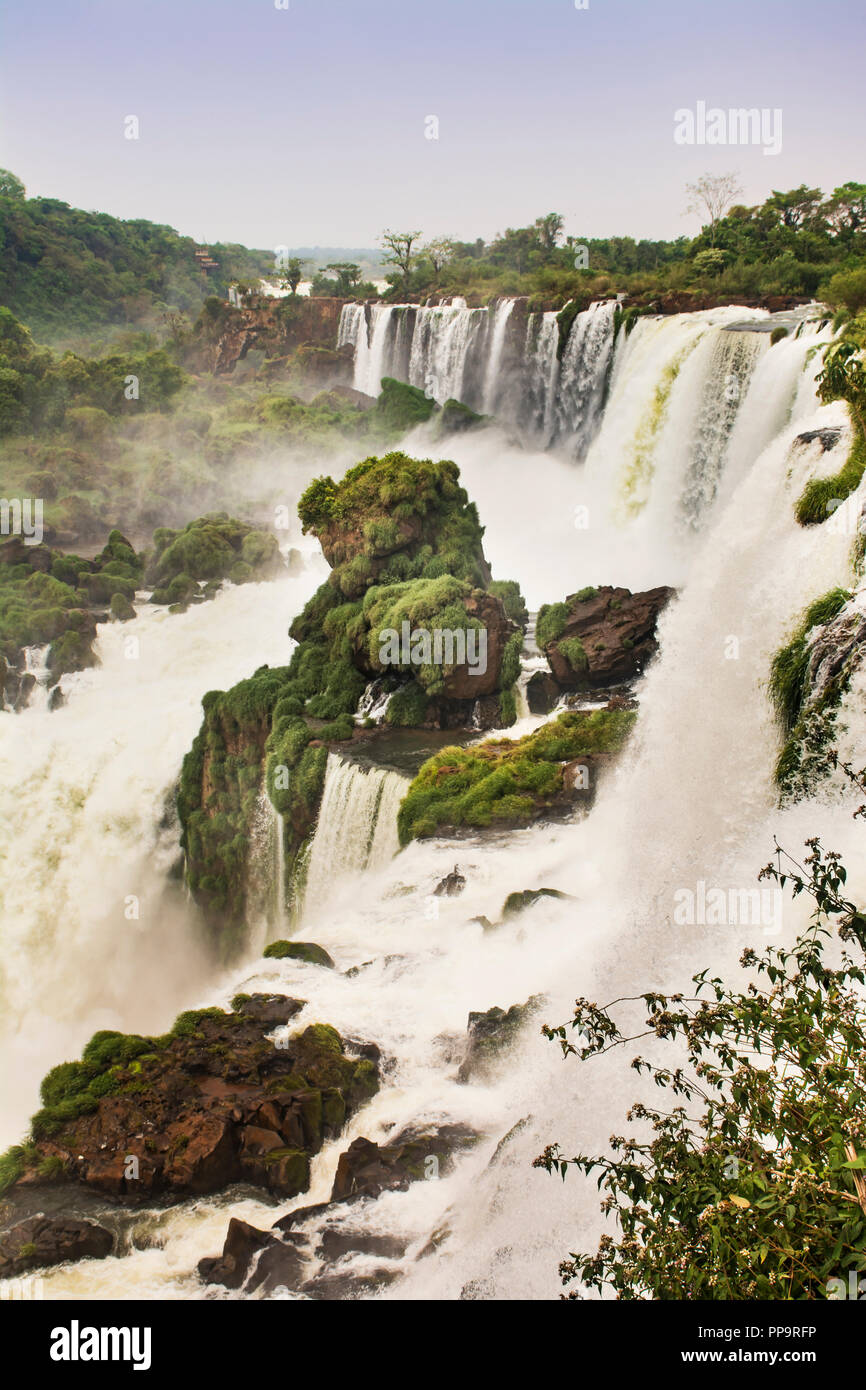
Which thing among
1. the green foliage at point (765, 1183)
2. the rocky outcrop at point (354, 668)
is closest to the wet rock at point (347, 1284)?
the green foliage at point (765, 1183)

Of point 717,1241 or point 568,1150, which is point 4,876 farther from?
point 717,1241

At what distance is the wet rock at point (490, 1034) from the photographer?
27.1 ft

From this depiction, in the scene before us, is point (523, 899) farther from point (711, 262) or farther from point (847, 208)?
point (847, 208)

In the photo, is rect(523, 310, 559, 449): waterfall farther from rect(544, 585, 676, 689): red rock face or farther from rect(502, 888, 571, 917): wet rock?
rect(502, 888, 571, 917): wet rock

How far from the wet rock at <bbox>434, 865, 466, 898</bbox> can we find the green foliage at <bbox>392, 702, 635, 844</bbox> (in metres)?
1.26

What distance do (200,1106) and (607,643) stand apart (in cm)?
924

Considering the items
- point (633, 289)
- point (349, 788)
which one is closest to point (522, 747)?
point (349, 788)

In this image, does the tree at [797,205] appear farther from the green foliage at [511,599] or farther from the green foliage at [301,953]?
the green foliage at [301,953]

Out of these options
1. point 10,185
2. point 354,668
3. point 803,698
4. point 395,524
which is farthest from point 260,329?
point 803,698

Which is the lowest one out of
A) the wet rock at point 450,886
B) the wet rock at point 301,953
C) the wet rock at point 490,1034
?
the wet rock at point 301,953

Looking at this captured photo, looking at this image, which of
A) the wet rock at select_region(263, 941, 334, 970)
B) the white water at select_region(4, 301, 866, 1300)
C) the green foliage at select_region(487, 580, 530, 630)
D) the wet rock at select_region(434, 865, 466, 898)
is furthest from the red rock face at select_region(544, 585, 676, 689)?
the wet rock at select_region(263, 941, 334, 970)

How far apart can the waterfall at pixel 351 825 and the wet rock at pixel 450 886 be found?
1728 mm

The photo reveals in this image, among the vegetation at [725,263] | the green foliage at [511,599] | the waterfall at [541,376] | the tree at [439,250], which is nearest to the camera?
the green foliage at [511,599]

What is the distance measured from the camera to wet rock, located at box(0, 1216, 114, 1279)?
7008 mm
